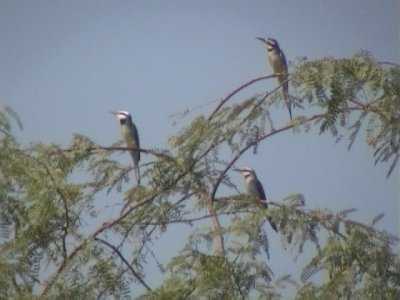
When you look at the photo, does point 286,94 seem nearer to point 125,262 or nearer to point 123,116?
point 125,262

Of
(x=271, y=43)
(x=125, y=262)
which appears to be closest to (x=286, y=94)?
(x=125, y=262)

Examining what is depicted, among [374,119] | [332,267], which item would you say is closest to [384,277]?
[332,267]

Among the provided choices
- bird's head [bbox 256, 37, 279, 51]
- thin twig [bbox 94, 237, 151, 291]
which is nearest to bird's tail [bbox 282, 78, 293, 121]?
thin twig [bbox 94, 237, 151, 291]

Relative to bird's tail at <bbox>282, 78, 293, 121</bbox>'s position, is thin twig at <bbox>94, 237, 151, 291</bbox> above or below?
below

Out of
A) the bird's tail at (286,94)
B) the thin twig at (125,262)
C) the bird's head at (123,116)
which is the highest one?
the bird's head at (123,116)

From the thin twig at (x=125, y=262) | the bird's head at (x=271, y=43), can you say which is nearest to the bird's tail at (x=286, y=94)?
the thin twig at (x=125, y=262)

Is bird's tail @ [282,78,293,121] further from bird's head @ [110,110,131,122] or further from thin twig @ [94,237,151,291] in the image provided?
bird's head @ [110,110,131,122]

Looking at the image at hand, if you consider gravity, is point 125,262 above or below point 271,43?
below

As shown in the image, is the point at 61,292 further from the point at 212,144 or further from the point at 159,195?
the point at 212,144

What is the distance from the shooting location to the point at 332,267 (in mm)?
2617

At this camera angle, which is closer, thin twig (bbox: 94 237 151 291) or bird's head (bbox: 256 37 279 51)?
thin twig (bbox: 94 237 151 291)

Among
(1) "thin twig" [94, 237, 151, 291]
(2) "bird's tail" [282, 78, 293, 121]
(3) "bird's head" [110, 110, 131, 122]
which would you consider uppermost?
(3) "bird's head" [110, 110, 131, 122]

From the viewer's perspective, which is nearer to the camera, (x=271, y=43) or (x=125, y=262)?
(x=125, y=262)

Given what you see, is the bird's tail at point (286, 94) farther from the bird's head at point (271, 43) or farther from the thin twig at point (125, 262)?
the bird's head at point (271, 43)
